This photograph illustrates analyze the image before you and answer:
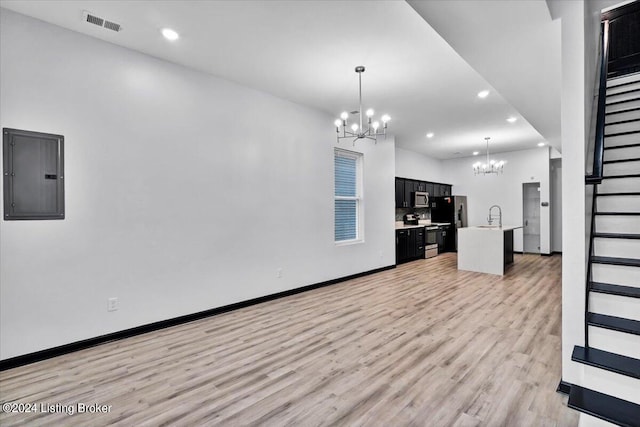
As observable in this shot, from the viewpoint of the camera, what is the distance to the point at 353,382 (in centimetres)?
240

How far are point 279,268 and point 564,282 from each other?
139 inches

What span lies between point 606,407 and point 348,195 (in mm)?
4851

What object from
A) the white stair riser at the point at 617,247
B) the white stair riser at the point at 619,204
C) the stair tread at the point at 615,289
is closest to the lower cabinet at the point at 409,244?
the white stair riser at the point at 619,204

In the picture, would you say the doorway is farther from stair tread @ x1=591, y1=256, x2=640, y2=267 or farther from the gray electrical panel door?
the gray electrical panel door

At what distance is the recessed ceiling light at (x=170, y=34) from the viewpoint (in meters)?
3.01

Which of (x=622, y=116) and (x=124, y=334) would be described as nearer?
(x=124, y=334)

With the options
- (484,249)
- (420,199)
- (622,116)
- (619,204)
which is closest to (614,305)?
(619,204)

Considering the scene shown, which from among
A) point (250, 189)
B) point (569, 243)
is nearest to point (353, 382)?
point (569, 243)

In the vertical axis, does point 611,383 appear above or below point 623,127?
below

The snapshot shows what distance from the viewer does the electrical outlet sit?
10.5 ft

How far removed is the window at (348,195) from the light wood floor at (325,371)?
2.12 metres

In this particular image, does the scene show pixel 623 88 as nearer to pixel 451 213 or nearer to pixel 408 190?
pixel 408 190

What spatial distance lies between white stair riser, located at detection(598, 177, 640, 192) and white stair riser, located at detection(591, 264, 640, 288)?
113 cm

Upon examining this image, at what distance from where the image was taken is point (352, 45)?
3.25 metres
